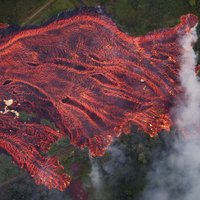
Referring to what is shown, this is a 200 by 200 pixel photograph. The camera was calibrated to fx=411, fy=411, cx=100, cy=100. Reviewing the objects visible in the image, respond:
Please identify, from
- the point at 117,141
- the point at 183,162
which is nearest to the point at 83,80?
the point at 117,141

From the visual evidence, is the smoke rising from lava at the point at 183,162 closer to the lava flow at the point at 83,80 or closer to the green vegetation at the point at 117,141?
the green vegetation at the point at 117,141

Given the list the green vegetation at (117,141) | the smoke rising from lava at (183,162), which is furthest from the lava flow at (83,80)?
the smoke rising from lava at (183,162)

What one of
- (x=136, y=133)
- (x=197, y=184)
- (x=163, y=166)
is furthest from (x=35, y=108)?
(x=197, y=184)

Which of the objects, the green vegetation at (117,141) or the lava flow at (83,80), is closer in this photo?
the green vegetation at (117,141)

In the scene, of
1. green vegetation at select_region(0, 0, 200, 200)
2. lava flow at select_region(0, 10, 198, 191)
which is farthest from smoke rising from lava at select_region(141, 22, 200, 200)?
lava flow at select_region(0, 10, 198, 191)

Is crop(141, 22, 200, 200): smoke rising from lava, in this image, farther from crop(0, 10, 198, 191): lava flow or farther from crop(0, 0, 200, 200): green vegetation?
crop(0, 10, 198, 191): lava flow
